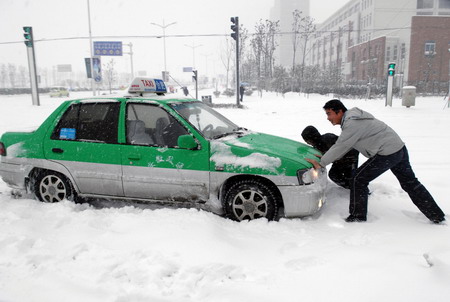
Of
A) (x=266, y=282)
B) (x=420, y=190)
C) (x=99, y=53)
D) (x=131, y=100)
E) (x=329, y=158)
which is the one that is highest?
(x=99, y=53)

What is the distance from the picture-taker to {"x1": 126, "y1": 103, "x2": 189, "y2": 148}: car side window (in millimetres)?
4391

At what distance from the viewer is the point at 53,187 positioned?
4797mm

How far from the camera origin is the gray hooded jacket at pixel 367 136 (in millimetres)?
4102

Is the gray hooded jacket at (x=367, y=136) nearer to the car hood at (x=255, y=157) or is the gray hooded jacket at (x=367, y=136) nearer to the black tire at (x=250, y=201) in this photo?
the car hood at (x=255, y=157)

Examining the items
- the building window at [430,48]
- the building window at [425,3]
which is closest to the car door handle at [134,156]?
the building window at [430,48]

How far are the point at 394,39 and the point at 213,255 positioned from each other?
2172 inches

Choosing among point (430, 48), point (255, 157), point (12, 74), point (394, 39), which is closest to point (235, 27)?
point (255, 157)

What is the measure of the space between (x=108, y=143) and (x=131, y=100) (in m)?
0.63

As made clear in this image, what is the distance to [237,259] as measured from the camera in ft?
11.1

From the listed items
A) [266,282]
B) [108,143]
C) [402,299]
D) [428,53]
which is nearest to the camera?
[402,299]

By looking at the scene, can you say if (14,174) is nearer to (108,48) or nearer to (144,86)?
(144,86)

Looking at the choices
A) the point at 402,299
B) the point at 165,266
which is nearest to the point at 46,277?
the point at 165,266

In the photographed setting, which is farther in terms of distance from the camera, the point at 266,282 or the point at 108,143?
the point at 108,143

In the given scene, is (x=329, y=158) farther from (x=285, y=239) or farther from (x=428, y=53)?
(x=428, y=53)
